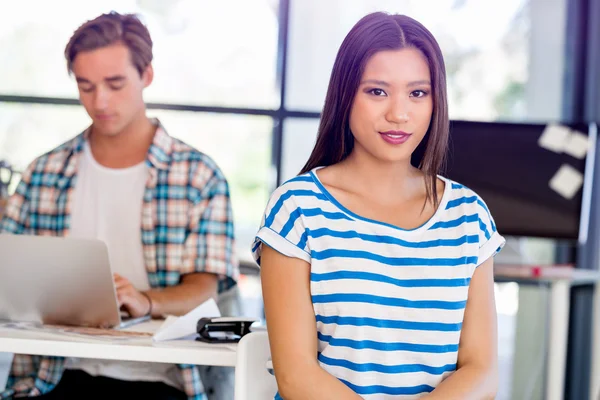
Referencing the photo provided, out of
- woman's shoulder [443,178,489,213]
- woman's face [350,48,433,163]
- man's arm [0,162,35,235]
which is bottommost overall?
man's arm [0,162,35,235]

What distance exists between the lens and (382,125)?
1.43m

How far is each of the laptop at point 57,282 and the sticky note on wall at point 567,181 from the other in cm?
185

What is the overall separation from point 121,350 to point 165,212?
0.64 meters

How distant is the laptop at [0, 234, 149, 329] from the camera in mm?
1616

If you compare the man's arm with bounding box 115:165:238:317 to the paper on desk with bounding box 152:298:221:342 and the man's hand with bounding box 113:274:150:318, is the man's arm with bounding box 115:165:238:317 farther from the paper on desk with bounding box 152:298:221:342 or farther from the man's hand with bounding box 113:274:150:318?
the paper on desk with bounding box 152:298:221:342

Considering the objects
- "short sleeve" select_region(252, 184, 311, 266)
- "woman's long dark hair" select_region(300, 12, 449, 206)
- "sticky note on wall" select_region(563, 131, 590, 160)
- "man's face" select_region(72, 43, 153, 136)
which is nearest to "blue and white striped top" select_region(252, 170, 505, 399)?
"short sleeve" select_region(252, 184, 311, 266)

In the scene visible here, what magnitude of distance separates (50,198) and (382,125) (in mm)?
1073

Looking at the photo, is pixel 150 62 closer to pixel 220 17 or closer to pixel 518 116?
pixel 220 17

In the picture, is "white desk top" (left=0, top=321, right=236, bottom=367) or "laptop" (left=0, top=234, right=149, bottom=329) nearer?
"white desk top" (left=0, top=321, right=236, bottom=367)

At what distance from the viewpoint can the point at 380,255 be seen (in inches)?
55.6

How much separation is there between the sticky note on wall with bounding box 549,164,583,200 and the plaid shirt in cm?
146

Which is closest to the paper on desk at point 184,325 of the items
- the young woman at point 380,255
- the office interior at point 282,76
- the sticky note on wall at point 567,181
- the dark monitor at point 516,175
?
the young woman at point 380,255

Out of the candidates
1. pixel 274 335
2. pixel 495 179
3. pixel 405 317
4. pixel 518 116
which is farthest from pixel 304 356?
pixel 518 116

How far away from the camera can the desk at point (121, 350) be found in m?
1.51
